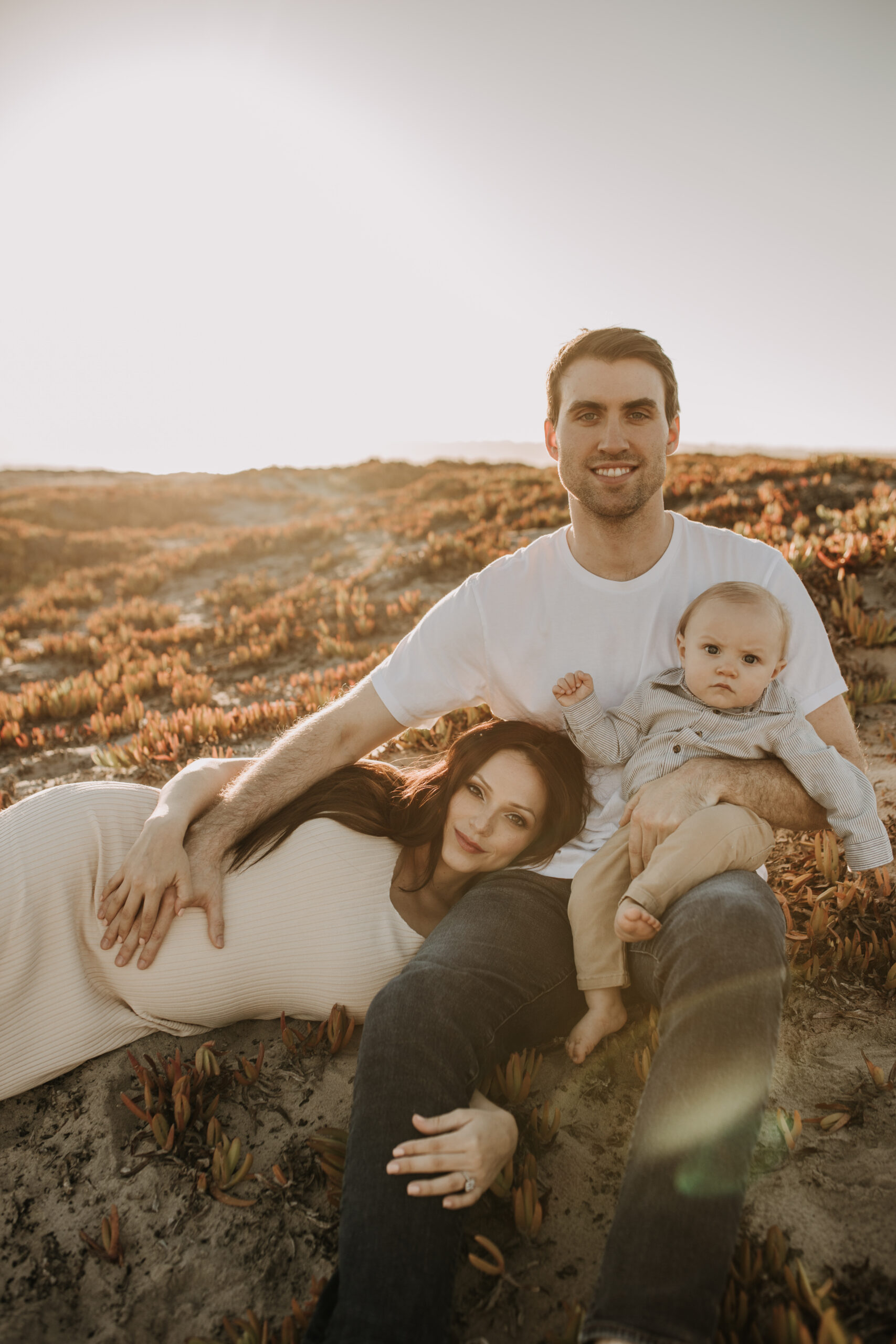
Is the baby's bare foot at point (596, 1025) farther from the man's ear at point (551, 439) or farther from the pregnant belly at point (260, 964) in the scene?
the man's ear at point (551, 439)

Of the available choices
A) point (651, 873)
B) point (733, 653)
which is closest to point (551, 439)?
point (733, 653)

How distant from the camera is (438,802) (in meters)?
3.10

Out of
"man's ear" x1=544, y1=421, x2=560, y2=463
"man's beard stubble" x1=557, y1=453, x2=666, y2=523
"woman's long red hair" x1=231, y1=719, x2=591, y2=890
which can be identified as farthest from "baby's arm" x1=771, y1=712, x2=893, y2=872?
"man's ear" x1=544, y1=421, x2=560, y2=463

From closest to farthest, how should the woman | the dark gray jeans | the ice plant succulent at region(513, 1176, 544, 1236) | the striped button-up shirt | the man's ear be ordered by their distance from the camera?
the dark gray jeans → the ice plant succulent at region(513, 1176, 544, 1236) → the striped button-up shirt → the woman → the man's ear

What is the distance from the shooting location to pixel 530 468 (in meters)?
24.6

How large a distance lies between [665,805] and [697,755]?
0.41 metres

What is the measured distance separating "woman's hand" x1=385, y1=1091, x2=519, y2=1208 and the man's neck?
2214 mm

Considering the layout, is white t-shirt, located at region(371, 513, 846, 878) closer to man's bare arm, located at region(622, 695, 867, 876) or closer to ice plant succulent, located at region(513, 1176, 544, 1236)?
man's bare arm, located at region(622, 695, 867, 876)

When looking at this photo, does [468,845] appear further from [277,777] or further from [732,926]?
[732,926]

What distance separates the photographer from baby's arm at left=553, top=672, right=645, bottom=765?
3.01 m

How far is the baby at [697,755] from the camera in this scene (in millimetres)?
2400

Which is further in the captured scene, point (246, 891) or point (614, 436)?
point (614, 436)

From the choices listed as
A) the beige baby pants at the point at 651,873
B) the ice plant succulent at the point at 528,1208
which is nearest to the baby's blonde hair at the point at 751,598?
the beige baby pants at the point at 651,873

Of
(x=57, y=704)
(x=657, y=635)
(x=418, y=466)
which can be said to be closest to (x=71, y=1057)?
(x=657, y=635)
